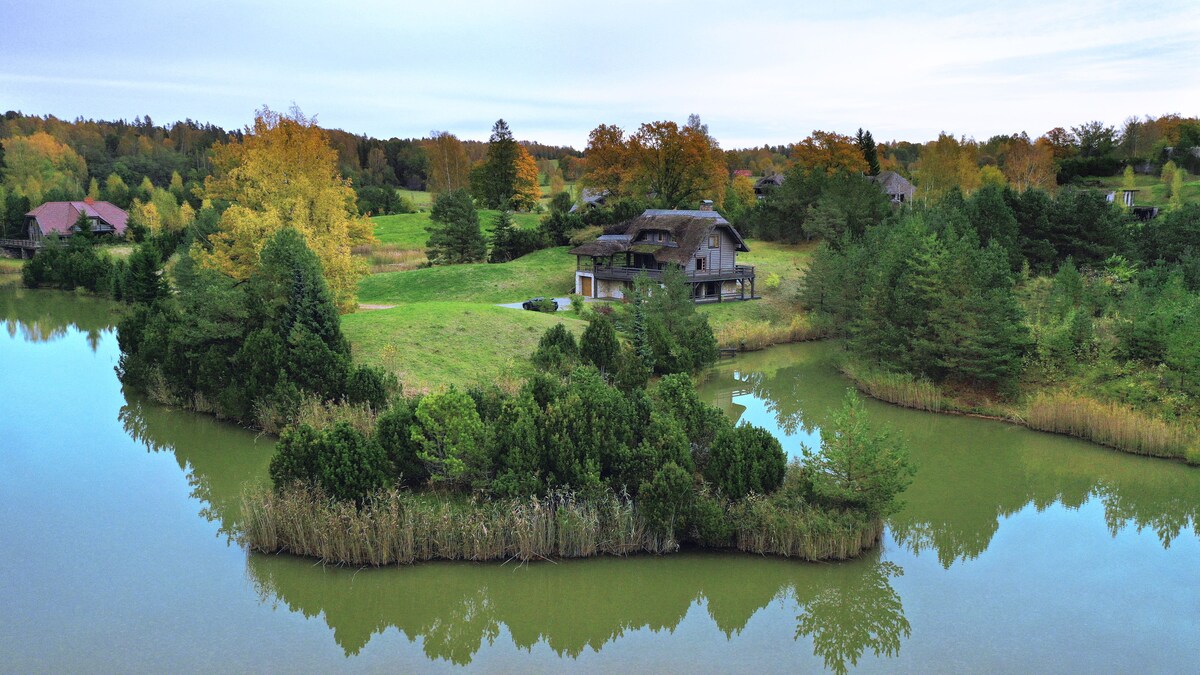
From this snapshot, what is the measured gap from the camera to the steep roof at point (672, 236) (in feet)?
148

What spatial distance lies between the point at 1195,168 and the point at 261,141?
Answer: 79989 mm

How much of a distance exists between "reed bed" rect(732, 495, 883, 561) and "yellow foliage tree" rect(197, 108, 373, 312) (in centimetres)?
2182

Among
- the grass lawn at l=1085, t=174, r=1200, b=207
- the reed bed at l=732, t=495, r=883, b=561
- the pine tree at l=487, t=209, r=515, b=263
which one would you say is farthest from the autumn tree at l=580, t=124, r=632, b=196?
the reed bed at l=732, t=495, r=883, b=561

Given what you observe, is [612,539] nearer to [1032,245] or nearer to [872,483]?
[872,483]

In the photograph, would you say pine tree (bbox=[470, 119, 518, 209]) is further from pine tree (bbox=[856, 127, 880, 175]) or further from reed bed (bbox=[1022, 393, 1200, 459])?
reed bed (bbox=[1022, 393, 1200, 459])

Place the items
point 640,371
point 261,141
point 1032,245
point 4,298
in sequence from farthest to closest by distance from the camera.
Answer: point 4,298, point 1032,245, point 261,141, point 640,371

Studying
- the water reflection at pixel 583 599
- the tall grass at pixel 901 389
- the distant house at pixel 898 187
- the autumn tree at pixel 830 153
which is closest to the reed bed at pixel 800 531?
the water reflection at pixel 583 599

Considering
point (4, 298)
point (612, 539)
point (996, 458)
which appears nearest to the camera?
point (612, 539)

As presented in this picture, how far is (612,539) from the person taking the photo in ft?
51.6

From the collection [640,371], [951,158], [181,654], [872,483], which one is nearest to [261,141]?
[640,371]

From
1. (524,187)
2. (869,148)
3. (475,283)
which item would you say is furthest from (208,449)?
(869,148)

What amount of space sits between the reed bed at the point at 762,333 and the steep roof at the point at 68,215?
2298 inches

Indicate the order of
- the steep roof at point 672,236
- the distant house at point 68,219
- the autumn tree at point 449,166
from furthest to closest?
the autumn tree at point 449,166 → the distant house at point 68,219 → the steep roof at point 672,236

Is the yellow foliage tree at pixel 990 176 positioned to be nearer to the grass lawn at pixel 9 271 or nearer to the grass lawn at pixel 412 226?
the grass lawn at pixel 412 226
